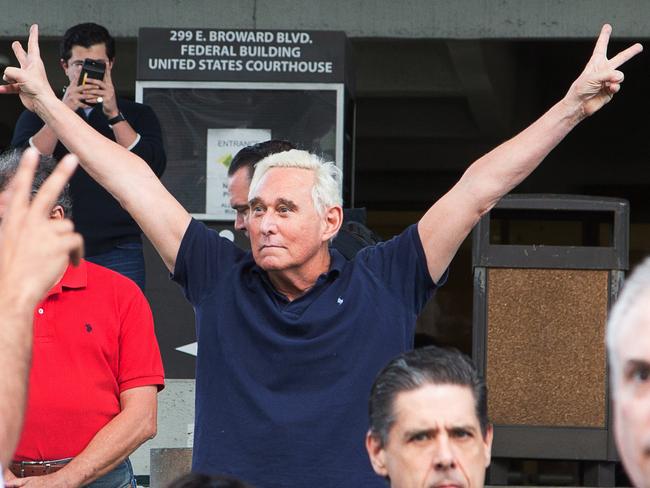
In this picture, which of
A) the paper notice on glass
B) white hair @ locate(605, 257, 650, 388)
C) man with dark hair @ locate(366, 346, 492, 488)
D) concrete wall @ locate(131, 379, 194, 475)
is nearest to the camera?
white hair @ locate(605, 257, 650, 388)

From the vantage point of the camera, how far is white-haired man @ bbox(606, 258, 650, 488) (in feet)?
4.68

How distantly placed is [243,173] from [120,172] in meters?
1.17

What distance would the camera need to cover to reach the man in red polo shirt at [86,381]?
12.5 ft

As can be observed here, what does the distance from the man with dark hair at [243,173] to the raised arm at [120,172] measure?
981mm

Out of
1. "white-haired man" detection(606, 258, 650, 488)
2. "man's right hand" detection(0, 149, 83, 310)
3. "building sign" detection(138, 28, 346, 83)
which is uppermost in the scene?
"building sign" detection(138, 28, 346, 83)

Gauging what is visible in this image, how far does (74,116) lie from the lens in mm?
3535

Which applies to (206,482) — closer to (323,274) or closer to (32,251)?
(32,251)

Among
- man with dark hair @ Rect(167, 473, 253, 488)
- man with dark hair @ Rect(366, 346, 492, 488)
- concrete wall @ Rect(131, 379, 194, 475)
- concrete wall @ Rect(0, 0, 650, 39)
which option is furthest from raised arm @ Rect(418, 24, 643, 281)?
concrete wall @ Rect(0, 0, 650, 39)

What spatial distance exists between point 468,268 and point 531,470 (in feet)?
23.1

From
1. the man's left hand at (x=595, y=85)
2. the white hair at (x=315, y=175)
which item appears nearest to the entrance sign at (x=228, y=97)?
the white hair at (x=315, y=175)

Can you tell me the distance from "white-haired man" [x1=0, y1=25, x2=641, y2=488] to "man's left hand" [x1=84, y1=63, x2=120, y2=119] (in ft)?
5.83

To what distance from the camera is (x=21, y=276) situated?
1749 millimetres

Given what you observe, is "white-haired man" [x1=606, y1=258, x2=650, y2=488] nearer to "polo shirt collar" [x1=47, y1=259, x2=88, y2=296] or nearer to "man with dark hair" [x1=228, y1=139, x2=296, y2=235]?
"polo shirt collar" [x1=47, y1=259, x2=88, y2=296]

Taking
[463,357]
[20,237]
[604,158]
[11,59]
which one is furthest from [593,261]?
[604,158]
